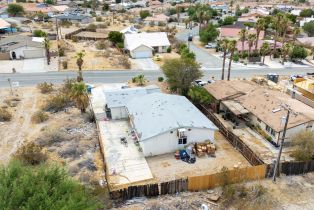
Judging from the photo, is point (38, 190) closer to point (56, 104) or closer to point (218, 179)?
point (218, 179)

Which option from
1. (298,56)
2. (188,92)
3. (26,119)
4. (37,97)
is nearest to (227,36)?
(298,56)

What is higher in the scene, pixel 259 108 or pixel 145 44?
pixel 145 44

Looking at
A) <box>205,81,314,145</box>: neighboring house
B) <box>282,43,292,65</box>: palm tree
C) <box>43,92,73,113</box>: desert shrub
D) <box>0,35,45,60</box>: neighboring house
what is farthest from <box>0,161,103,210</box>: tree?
<box>282,43,292,65</box>: palm tree

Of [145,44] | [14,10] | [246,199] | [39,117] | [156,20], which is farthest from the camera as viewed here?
[14,10]

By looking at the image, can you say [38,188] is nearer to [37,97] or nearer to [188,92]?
[188,92]

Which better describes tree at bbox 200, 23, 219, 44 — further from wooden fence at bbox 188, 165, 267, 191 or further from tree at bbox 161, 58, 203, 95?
wooden fence at bbox 188, 165, 267, 191

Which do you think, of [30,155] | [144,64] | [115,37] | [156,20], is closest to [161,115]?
[30,155]
